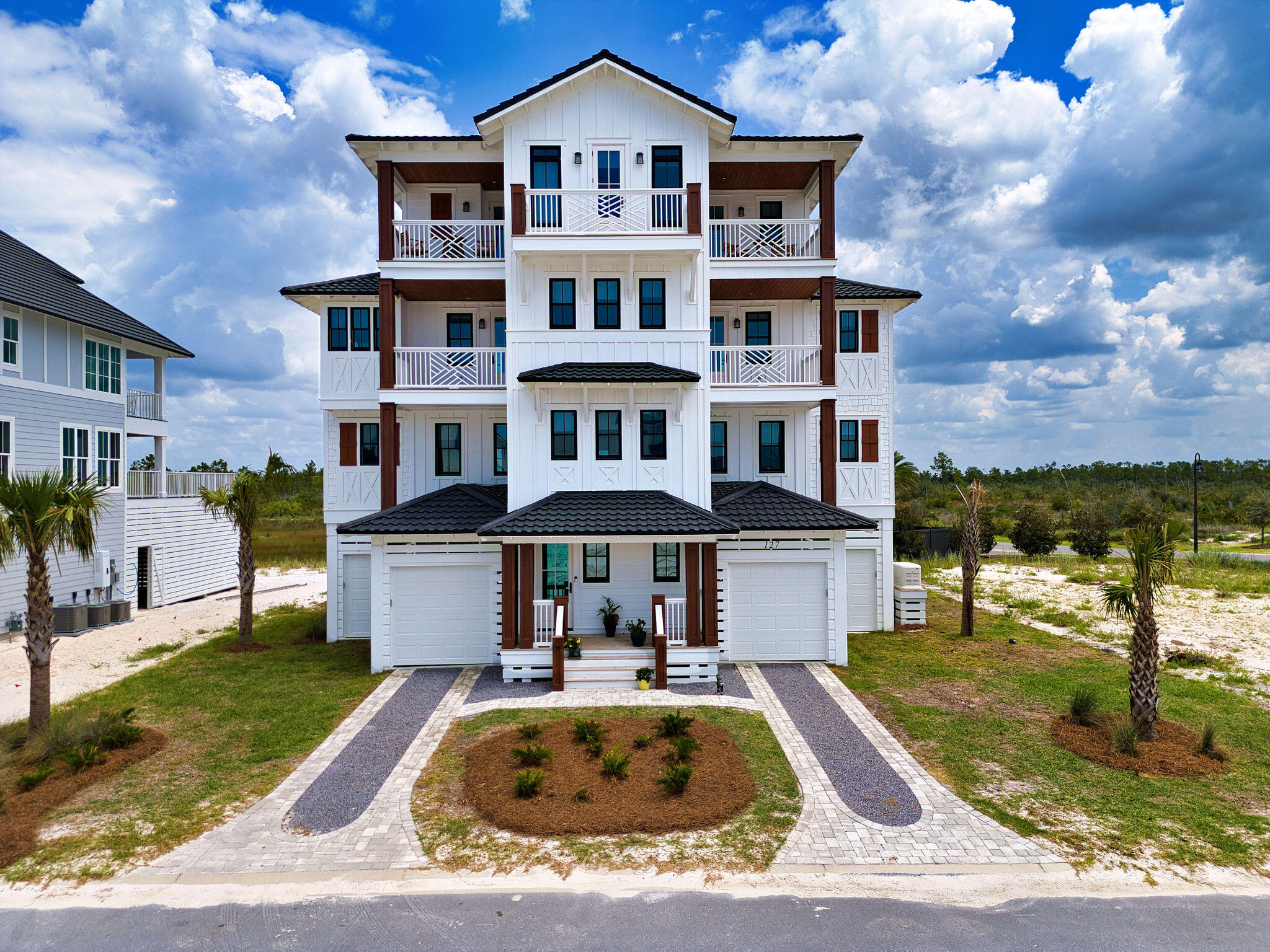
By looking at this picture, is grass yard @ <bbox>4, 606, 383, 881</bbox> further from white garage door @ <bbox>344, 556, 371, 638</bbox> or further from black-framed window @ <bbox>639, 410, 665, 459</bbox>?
black-framed window @ <bbox>639, 410, 665, 459</bbox>

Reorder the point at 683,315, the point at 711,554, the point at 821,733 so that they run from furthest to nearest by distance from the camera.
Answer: the point at 683,315 < the point at 711,554 < the point at 821,733

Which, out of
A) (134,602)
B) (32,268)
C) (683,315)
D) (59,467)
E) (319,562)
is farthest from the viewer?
(319,562)

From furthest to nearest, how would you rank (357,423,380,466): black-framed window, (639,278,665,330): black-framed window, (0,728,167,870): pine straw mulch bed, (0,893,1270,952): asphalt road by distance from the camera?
(357,423,380,466): black-framed window → (639,278,665,330): black-framed window → (0,728,167,870): pine straw mulch bed → (0,893,1270,952): asphalt road

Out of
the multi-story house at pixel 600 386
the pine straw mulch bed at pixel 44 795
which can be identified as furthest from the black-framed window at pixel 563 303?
the pine straw mulch bed at pixel 44 795

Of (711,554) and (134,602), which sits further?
(134,602)

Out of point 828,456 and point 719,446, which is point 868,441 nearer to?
point 828,456

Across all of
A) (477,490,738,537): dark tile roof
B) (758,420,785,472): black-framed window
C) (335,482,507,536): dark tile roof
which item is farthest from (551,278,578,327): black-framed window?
(758,420,785,472): black-framed window

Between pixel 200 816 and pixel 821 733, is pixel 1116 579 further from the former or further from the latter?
pixel 200 816

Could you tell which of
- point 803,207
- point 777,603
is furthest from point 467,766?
point 803,207
